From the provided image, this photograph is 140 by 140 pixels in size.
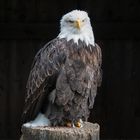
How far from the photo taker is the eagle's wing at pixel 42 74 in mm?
5539

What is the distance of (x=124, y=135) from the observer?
9.48m

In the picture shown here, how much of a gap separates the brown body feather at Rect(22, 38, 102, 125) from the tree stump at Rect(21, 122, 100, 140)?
7.0 inches

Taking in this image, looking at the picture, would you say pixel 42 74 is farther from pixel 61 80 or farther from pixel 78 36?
pixel 78 36

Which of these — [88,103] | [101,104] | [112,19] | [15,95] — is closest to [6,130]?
[15,95]

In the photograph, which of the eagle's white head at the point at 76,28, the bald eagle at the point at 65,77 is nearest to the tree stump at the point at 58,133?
the bald eagle at the point at 65,77

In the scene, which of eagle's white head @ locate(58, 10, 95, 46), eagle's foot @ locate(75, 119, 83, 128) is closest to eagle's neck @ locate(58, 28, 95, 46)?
eagle's white head @ locate(58, 10, 95, 46)

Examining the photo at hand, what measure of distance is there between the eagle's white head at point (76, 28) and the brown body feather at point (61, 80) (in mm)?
51

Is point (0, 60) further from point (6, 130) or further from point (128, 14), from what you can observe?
point (128, 14)

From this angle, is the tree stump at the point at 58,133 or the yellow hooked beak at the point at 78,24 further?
the yellow hooked beak at the point at 78,24

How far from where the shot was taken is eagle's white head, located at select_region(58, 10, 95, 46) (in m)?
5.60

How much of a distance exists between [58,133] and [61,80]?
1.33 feet

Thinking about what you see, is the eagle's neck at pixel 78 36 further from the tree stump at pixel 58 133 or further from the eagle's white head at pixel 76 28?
the tree stump at pixel 58 133

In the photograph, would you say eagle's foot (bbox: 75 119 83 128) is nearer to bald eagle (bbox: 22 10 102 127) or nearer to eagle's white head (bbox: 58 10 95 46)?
bald eagle (bbox: 22 10 102 127)

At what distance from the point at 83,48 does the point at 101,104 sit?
3.94m
